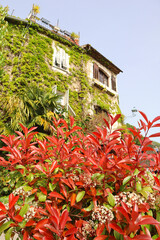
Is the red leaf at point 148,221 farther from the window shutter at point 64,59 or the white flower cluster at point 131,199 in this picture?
the window shutter at point 64,59

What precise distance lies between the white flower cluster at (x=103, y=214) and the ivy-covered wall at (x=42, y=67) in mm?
7902

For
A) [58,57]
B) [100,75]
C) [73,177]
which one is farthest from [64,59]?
[73,177]

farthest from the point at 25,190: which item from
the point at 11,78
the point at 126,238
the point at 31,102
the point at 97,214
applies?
the point at 11,78

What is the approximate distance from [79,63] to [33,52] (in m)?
3.43

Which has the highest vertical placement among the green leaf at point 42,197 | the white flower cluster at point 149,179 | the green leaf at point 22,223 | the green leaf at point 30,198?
the white flower cluster at point 149,179

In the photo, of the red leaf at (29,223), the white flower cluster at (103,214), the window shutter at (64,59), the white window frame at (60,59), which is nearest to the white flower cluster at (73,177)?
the white flower cluster at (103,214)

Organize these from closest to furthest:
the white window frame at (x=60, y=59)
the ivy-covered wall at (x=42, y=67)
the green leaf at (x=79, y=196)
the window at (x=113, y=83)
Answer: the green leaf at (x=79, y=196), the ivy-covered wall at (x=42, y=67), the white window frame at (x=60, y=59), the window at (x=113, y=83)

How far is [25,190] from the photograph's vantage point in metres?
1.12

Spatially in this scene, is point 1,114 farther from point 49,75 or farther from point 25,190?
point 25,190

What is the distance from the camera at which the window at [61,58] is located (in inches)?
412

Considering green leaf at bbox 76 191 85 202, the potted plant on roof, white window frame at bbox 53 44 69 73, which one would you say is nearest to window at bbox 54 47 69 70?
white window frame at bbox 53 44 69 73

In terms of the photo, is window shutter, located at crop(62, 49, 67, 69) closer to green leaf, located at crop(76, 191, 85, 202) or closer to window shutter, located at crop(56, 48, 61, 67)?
window shutter, located at crop(56, 48, 61, 67)

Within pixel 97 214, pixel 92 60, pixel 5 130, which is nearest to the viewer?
pixel 97 214

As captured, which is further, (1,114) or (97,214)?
(1,114)
